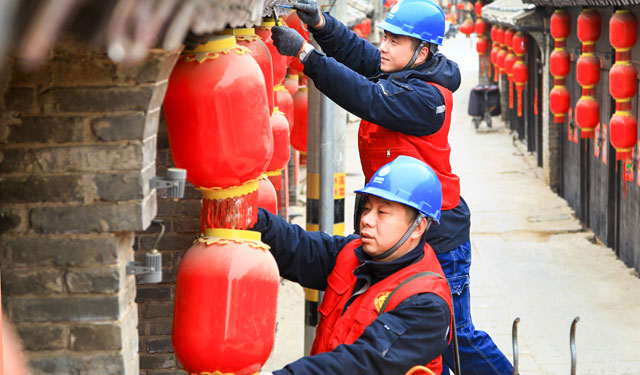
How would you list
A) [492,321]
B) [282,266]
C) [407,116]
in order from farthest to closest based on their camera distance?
[492,321], [407,116], [282,266]

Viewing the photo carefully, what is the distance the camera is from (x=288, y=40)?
13.9 ft

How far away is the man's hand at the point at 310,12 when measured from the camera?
4.63 metres

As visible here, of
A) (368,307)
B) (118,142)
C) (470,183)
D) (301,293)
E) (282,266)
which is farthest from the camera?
(470,183)

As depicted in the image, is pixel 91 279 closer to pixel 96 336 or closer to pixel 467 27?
pixel 96 336

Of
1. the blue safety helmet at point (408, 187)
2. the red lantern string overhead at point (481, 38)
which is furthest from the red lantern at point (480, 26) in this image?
the blue safety helmet at point (408, 187)

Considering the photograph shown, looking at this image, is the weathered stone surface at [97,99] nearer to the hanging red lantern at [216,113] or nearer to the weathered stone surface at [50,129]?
the weathered stone surface at [50,129]

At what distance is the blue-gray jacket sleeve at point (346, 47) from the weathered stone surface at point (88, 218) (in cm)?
226

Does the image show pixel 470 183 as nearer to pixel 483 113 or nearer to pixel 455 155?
pixel 455 155

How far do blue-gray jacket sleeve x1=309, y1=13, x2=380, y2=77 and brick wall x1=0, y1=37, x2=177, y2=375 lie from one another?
7.11ft

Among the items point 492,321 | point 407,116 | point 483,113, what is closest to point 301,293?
point 492,321

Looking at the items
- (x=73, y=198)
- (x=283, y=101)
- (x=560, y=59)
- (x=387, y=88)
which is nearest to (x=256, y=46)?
(x=387, y=88)

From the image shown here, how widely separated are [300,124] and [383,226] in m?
6.37

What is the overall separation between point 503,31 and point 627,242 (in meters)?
10.9

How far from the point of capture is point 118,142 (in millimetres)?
2980
